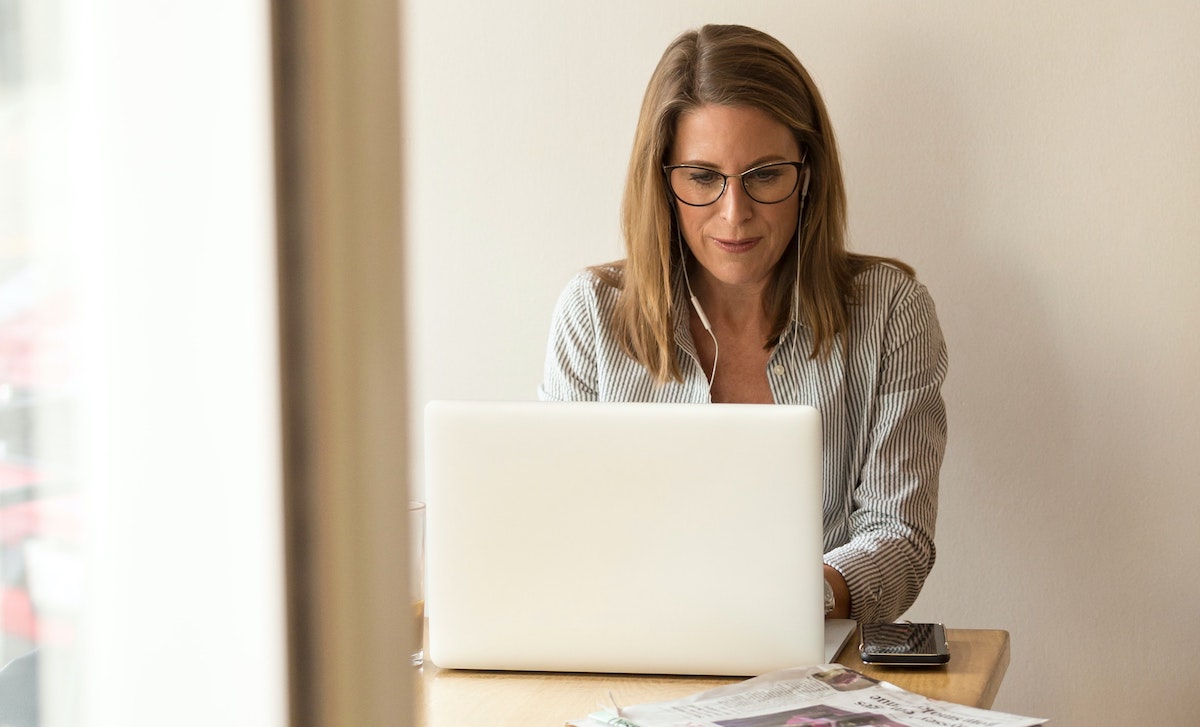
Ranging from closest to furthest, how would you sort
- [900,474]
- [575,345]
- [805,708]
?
[805,708]
[900,474]
[575,345]

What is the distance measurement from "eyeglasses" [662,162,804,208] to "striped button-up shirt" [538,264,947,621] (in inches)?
6.5

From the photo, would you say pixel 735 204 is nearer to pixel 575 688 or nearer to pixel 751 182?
pixel 751 182

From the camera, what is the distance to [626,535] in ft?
3.65

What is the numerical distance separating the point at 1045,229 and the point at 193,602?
1.83 metres

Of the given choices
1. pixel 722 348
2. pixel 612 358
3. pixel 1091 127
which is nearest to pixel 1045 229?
pixel 1091 127

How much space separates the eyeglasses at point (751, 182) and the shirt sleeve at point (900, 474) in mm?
233

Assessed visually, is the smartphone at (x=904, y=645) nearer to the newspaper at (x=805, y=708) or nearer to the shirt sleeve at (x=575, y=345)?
the newspaper at (x=805, y=708)

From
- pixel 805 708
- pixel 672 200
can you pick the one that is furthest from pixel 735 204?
pixel 805 708

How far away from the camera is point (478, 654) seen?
1176mm

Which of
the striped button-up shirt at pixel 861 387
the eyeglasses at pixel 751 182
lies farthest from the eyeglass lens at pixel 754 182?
the striped button-up shirt at pixel 861 387

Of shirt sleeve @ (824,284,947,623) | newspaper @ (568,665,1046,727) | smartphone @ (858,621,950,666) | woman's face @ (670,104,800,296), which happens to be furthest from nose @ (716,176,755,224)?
newspaper @ (568,665,1046,727)

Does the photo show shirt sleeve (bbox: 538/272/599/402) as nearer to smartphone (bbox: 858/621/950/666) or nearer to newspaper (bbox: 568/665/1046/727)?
smartphone (bbox: 858/621/950/666)

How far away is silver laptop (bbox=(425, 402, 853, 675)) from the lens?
1093mm

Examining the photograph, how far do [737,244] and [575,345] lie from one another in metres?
0.30
